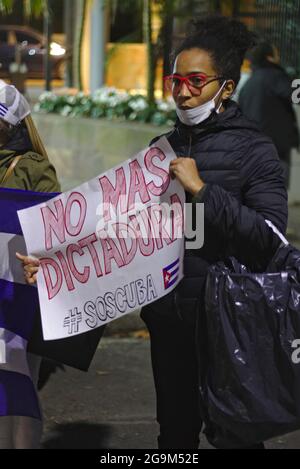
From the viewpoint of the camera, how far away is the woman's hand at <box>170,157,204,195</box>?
3336 millimetres

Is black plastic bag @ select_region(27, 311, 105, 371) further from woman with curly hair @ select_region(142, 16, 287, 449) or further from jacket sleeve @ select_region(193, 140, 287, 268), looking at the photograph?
jacket sleeve @ select_region(193, 140, 287, 268)

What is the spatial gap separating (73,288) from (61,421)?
6.24ft

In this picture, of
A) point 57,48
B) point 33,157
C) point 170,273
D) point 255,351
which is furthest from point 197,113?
point 57,48

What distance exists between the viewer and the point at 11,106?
12.3ft

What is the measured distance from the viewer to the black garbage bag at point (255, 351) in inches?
Answer: 130

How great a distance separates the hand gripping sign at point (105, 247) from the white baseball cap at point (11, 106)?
1.33 ft

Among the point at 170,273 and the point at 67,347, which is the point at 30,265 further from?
the point at 170,273

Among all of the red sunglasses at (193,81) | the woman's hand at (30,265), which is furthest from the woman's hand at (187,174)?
the woman's hand at (30,265)

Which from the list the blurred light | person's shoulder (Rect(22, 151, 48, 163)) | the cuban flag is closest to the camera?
the cuban flag

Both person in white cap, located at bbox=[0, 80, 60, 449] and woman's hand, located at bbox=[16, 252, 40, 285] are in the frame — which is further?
person in white cap, located at bbox=[0, 80, 60, 449]

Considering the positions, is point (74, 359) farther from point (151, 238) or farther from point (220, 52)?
point (220, 52)

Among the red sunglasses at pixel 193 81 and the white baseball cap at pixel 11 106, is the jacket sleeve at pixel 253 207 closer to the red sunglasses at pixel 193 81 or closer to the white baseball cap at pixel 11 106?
the red sunglasses at pixel 193 81

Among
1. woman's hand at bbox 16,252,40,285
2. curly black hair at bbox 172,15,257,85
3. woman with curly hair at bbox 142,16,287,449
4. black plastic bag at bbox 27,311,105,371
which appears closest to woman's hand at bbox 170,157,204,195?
woman with curly hair at bbox 142,16,287,449
